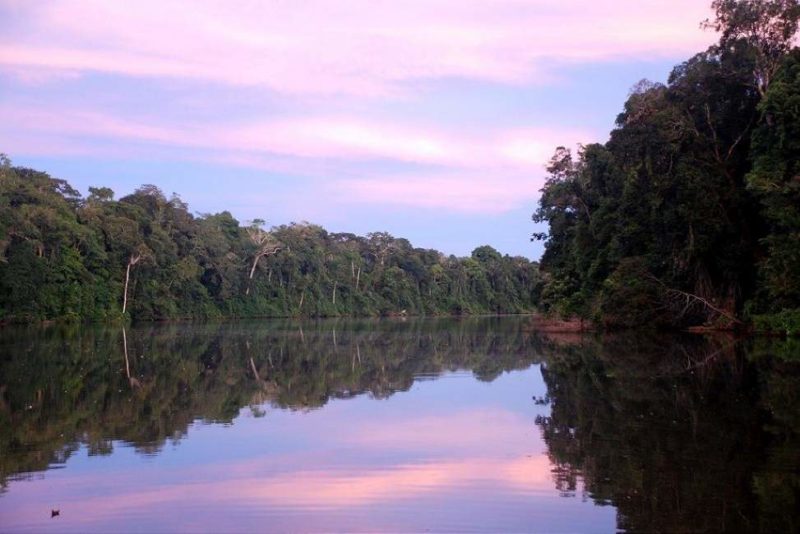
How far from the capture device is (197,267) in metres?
76.0

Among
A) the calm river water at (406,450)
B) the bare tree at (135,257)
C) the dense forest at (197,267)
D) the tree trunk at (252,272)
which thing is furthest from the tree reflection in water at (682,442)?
the tree trunk at (252,272)

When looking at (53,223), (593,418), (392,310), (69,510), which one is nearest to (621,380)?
(593,418)

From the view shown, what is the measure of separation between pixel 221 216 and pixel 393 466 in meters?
86.5

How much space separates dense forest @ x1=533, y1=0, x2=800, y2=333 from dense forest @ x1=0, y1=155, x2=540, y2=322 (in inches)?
1014

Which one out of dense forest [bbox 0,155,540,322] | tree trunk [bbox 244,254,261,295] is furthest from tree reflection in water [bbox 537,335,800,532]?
tree trunk [bbox 244,254,261,295]

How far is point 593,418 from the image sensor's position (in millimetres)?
11938

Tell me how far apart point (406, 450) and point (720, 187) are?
25475mm

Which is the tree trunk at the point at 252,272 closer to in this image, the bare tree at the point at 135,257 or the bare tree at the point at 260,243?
the bare tree at the point at 260,243

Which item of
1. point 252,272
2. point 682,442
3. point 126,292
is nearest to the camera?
point 682,442

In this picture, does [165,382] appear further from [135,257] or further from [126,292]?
[126,292]

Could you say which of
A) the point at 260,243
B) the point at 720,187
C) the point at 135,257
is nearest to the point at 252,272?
the point at 260,243

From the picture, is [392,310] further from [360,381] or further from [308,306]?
[360,381]

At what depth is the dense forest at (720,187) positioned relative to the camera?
28219mm

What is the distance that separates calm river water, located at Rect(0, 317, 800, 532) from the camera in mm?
7074
